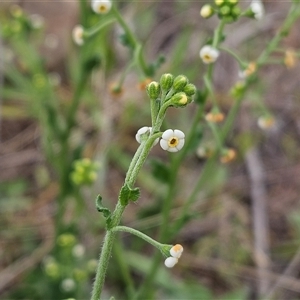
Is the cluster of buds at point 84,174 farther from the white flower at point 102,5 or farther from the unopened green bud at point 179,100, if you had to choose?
the unopened green bud at point 179,100

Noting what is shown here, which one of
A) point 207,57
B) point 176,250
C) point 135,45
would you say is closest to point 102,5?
point 135,45

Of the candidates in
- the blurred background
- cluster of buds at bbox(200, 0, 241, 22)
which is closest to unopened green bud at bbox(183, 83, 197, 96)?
cluster of buds at bbox(200, 0, 241, 22)

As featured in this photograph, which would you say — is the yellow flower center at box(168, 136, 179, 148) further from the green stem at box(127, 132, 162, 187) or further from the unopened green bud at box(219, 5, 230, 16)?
the unopened green bud at box(219, 5, 230, 16)

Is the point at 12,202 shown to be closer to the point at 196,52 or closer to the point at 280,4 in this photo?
the point at 196,52

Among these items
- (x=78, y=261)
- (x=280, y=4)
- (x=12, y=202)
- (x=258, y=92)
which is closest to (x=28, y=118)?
(x=12, y=202)

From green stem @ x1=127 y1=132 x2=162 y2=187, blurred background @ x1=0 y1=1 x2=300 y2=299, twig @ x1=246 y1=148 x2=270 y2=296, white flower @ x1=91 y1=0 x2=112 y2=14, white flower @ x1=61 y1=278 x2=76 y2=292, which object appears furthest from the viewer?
twig @ x1=246 y1=148 x2=270 y2=296

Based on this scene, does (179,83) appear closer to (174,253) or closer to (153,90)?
(153,90)

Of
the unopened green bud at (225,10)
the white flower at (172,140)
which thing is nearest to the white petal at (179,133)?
the white flower at (172,140)
